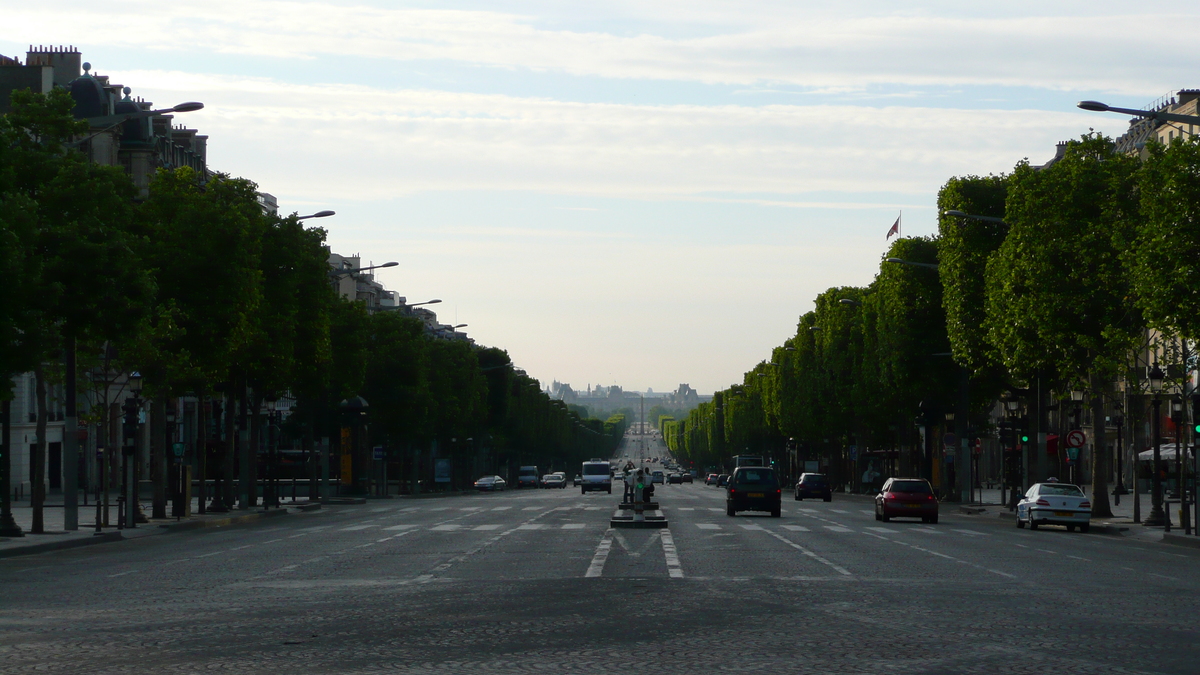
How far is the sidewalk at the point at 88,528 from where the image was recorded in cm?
3212

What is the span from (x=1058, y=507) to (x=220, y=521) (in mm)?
24323

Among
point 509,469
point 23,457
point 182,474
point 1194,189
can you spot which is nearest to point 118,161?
point 23,457

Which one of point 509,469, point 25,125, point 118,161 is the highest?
point 118,161

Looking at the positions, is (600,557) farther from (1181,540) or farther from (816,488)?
(816,488)

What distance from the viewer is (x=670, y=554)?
27.6 m

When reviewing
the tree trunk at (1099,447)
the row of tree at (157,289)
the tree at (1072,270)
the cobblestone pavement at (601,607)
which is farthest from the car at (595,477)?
the cobblestone pavement at (601,607)

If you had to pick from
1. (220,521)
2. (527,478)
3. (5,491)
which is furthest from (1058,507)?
(527,478)

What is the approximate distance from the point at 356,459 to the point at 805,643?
71.5m

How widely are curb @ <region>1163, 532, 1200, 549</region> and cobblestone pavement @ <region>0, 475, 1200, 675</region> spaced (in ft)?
7.23

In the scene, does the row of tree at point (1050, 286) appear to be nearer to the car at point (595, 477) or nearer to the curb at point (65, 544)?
the curb at point (65, 544)

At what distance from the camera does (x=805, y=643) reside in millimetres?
13945

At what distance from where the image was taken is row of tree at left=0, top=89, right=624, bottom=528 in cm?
3222

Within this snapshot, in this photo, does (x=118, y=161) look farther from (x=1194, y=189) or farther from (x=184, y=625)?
(x=184, y=625)

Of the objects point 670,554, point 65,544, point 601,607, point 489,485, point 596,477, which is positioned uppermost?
point 601,607
